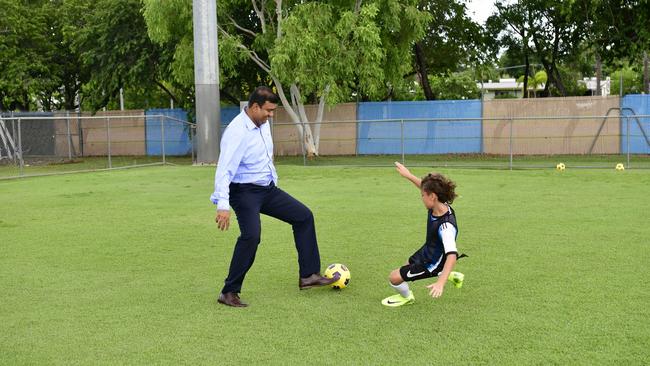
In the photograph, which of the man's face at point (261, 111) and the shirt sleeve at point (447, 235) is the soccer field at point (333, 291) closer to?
the shirt sleeve at point (447, 235)

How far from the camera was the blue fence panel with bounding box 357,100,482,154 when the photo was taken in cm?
2692

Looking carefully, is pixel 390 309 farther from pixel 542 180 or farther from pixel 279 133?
pixel 279 133

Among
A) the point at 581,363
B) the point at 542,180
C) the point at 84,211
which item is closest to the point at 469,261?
the point at 581,363

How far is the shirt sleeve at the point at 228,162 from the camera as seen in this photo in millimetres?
5673

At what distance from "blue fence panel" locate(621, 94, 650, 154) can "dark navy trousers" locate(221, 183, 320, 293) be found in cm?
2073

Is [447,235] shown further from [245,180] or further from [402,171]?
[245,180]

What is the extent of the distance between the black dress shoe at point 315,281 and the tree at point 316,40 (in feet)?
54.0

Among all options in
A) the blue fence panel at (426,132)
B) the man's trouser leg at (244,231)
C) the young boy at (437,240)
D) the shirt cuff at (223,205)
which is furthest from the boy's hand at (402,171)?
the blue fence panel at (426,132)

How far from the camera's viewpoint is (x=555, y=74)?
33562 millimetres

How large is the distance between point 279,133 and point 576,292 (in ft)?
76.1

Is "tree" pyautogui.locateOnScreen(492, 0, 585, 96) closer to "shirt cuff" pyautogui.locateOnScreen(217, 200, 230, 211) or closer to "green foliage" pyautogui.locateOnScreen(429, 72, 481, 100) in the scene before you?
"green foliage" pyautogui.locateOnScreen(429, 72, 481, 100)

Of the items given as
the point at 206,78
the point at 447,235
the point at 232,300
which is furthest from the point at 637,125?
the point at 232,300

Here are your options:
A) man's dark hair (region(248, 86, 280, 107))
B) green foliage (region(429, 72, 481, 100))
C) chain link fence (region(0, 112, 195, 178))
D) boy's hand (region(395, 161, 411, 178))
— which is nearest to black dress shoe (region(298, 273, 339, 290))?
boy's hand (region(395, 161, 411, 178))

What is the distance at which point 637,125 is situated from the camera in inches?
1002
